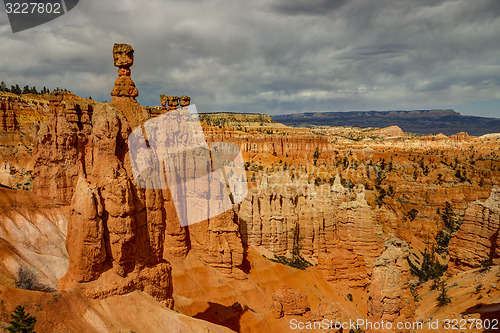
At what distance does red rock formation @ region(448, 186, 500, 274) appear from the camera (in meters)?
39.2

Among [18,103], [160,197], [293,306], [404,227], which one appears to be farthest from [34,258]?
[18,103]

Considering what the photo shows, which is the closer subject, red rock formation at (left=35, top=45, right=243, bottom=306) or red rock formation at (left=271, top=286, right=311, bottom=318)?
red rock formation at (left=35, top=45, right=243, bottom=306)

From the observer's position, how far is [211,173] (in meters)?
33.4

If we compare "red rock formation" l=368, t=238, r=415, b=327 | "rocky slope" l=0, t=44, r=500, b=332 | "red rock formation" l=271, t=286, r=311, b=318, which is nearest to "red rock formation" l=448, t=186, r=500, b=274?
"rocky slope" l=0, t=44, r=500, b=332

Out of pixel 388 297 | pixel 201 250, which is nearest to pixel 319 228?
pixel 201 250

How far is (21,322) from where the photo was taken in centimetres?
1222

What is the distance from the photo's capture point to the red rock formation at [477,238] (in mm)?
39219

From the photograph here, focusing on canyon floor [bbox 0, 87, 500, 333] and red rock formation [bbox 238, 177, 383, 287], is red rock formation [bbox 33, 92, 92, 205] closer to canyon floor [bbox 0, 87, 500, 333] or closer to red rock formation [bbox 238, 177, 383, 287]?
canyon floor [bbox 0, 87, 500, 333]

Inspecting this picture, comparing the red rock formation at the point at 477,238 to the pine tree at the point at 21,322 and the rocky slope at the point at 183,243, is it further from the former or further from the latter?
the pine tree at the point at 21,322

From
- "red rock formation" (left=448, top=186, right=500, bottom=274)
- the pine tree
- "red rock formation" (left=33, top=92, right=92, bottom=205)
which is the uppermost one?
"red rock formation" (left=33, top=92, right=92, bottom=205)

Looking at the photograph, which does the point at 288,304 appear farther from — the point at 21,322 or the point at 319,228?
the point at 21,322

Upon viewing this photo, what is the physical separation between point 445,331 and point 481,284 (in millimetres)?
9023

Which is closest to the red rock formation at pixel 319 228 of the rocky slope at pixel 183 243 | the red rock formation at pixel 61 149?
the rocky slope at pixel 183 243

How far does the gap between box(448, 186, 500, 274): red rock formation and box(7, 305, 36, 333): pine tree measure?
4238 centimetres
